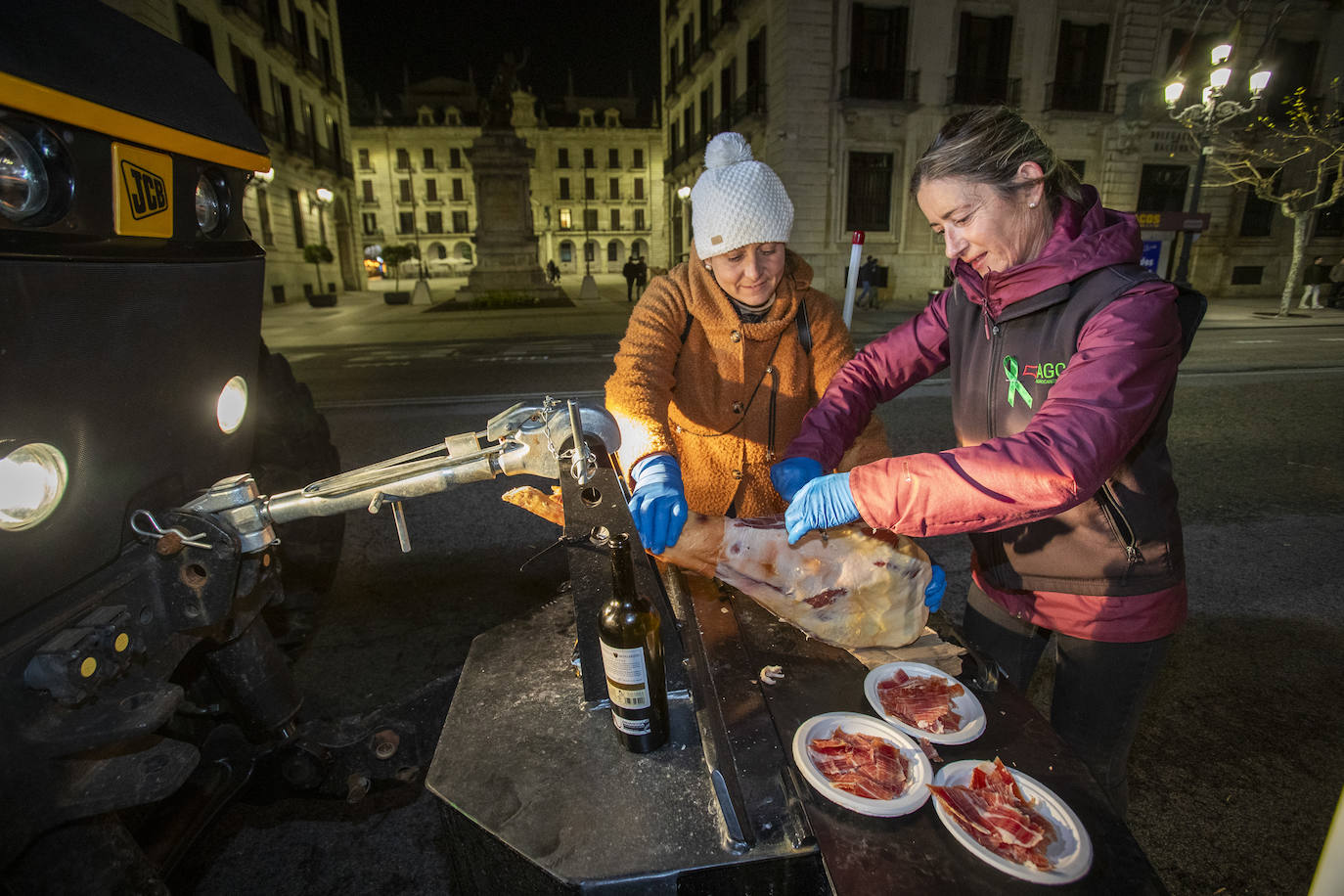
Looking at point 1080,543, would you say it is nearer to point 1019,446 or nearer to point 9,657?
point 1019,446

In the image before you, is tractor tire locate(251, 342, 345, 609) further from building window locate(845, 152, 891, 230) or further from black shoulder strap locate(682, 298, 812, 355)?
building window locate(845, 152, 891, 230)

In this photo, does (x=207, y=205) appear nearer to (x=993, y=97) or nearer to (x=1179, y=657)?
(x=1179, y=657)

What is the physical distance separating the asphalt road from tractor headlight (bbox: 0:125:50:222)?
1823 mm

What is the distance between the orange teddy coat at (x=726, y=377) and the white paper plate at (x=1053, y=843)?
49.8 inches

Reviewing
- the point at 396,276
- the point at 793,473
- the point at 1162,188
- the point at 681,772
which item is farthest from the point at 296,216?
the point at 1162,188

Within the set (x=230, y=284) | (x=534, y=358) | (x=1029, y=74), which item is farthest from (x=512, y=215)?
(x=230, y=284)

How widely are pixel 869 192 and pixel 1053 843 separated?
86.6 feet

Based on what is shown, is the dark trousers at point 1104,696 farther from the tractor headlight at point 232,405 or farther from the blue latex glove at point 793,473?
the tractor headlight at point 232,405

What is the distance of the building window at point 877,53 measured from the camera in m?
23.3

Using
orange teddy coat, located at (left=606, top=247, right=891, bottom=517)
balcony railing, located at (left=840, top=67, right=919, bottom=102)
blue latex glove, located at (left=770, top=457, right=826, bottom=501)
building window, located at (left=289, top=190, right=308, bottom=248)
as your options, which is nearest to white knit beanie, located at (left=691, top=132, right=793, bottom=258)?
orange teddy coat, located at (left=606, top=247, right=891, bottom=517)

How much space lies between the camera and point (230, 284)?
6.38 ft

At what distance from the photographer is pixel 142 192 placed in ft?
5.16

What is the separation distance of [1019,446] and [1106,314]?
392 millimetres

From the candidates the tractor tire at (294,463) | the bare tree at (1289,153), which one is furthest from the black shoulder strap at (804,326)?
the bare tree at (1289,153)
